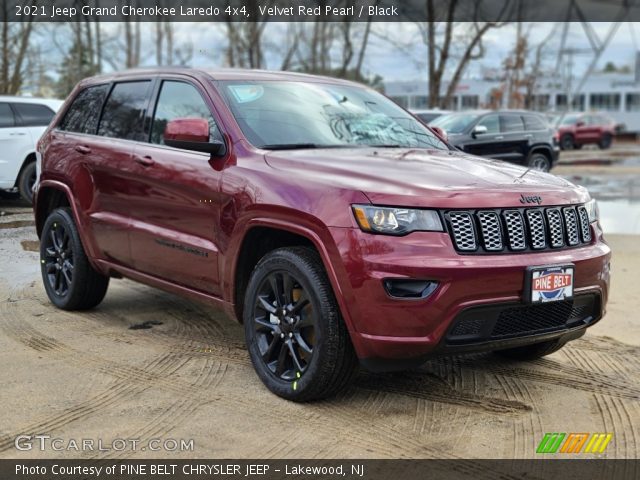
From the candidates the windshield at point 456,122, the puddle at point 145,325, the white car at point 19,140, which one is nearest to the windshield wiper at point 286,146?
the puddle at point 145,325

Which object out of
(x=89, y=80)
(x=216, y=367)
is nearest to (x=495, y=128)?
(x=89, y=80)

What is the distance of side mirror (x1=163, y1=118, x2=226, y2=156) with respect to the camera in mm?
4578

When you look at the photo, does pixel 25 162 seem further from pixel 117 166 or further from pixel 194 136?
pixel 194 136

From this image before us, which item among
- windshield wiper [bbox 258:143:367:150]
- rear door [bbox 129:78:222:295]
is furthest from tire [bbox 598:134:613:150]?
windshield wiper [bbox 258:143:367:150]

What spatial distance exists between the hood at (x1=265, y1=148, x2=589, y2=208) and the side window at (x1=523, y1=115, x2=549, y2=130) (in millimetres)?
13730

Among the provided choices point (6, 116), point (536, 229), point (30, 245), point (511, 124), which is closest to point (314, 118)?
point (536, 229)

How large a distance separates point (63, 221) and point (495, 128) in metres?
12.5

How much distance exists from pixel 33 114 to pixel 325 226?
34.8 ft

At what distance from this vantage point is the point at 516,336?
4012mm

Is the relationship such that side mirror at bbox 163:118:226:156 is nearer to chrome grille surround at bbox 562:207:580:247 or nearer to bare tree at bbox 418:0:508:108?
chrome grille surround at bbox 562:207:580:247

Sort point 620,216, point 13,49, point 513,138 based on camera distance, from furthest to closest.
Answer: point 13,49
point 513,138
point 620,216

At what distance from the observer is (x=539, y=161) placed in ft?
58.6

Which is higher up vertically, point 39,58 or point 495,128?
point 39,58

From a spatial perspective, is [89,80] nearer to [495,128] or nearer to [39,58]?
[495,128]
